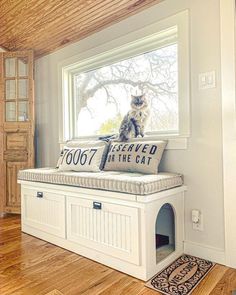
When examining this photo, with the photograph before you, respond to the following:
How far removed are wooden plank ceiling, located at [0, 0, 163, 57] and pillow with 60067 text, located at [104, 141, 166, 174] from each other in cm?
128

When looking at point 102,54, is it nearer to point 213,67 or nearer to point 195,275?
point 213,67

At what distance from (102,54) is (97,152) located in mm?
1140

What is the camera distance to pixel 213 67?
1.85 meters

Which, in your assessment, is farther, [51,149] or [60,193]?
[51,149]

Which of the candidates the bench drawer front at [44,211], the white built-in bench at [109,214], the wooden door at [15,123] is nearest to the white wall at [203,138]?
the white built-in bench at [109,214]

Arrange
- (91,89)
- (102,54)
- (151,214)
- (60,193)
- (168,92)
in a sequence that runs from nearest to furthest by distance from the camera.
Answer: (151,214)
(60,193)
(168,92)
(102,54)
(91,89)

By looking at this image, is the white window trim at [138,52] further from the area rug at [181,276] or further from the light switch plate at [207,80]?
the area rug at [181,276]

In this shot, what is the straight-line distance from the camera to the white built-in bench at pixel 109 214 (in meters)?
1.60

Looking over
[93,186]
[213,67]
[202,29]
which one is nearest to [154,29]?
[202,29]

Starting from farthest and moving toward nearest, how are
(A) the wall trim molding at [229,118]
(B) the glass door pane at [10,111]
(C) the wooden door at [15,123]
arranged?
1. (B) the glass door pane at [10,111]
2. (C) the wooden door at [15,123]
3. (A) the wall trim molding at [229,118]

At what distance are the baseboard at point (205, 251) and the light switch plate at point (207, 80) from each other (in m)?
1.22

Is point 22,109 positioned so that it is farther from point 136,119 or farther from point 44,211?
point 136,119

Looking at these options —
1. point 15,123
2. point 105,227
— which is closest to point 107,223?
point 105,227

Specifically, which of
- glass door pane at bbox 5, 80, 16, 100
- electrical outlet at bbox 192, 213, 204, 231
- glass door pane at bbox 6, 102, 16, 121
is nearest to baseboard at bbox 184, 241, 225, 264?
electrical outlet at bbox 192, 213, 204, 231
